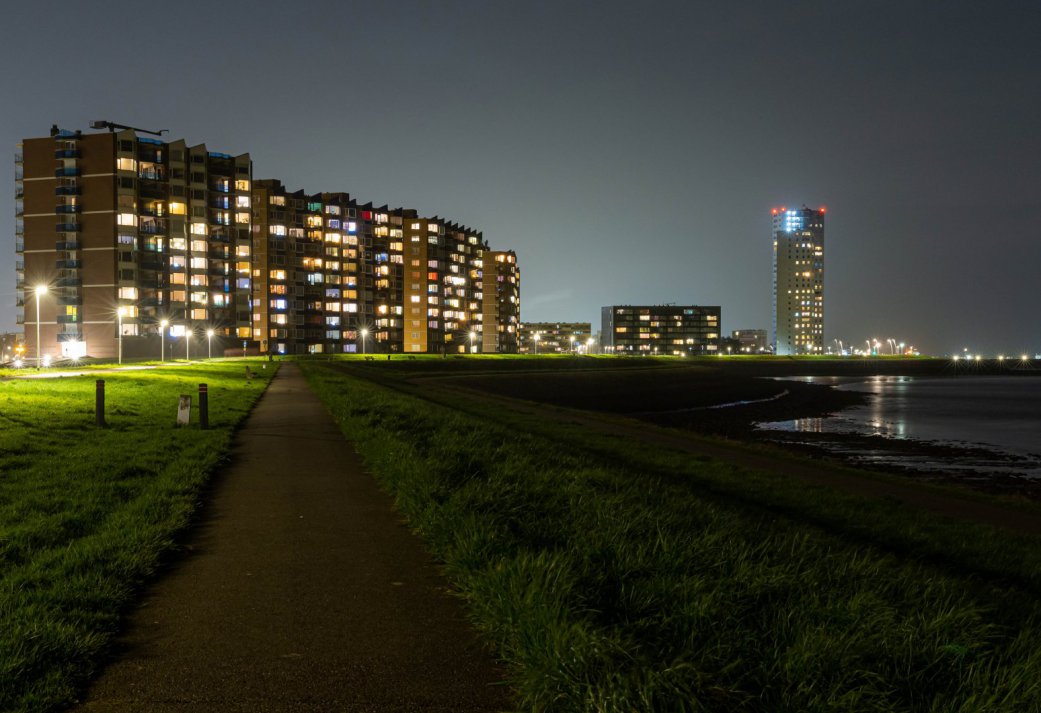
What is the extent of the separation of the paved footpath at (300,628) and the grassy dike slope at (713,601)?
1.23 ft

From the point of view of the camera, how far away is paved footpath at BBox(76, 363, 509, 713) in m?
4.27

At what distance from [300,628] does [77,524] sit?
15.3 ft

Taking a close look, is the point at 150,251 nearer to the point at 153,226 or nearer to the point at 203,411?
the point at 153,226

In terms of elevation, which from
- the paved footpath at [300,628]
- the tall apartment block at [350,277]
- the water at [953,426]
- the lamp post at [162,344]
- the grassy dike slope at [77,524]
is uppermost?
the tall apartment block at [350,277]

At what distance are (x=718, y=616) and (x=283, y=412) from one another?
2168 cm

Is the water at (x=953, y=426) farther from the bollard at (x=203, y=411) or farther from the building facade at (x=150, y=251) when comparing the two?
the building facade at (x=150, y=251)

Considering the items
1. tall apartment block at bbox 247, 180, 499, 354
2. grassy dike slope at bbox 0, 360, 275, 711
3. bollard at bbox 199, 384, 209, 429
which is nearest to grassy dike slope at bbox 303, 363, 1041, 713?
grassy dike slope at bbox 0, 360, 275, 711

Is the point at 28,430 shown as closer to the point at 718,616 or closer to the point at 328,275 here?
the point at 718,616

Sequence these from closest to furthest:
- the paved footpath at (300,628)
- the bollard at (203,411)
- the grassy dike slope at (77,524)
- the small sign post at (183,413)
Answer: the paved footpath at (300,628) → the grassy dike slope at (77,524) → the bollard at (203,411) → the small sign post at (183,413)

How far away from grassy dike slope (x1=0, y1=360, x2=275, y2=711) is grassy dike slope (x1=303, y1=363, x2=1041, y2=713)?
115 inches

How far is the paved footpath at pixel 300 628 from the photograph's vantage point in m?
4.27

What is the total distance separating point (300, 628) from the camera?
17.5 feet

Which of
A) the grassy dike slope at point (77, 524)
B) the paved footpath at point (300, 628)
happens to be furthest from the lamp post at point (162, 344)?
the paved footpath at point (300, 628)

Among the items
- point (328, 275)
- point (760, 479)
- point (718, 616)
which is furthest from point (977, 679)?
point (328, 275)
